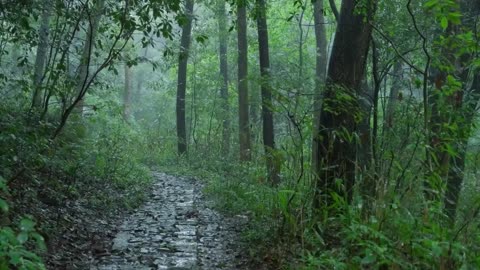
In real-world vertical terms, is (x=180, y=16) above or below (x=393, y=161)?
above

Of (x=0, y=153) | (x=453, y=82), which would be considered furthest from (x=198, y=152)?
(x=453, y=82)

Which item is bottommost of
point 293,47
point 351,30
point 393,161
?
point 393,161

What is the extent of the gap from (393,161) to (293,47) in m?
21.1

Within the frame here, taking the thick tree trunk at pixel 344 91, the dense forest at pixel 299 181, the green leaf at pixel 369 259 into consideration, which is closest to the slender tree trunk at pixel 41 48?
the dense forest at pixel 299 181

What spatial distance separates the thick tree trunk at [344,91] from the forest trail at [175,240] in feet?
5.14

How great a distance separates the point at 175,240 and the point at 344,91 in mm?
3213

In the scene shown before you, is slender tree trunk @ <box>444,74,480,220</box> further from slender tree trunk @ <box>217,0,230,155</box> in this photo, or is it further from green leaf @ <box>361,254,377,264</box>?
slender tree trunk @ <box>217,0,230,155</box>

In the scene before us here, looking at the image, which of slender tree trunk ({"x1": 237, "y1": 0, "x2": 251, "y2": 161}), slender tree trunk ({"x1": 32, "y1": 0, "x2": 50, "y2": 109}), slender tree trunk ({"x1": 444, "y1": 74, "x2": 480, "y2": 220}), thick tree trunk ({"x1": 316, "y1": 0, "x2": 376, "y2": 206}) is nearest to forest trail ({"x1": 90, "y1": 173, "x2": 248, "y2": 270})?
thick tree trunk ({"x1": 316, "y1": 0, "x2": 376, "y2": 206})

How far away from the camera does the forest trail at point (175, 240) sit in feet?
19.9

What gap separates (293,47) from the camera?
25859mm

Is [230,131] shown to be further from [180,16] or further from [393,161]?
[393,161]

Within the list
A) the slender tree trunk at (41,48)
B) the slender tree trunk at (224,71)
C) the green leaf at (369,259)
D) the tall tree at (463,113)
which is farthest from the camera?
the slender tree trunk at (224,71)

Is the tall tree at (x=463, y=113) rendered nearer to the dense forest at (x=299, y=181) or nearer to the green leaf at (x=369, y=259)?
the dense forest at (x=299, y=181)

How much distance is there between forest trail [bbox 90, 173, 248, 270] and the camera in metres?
6.07
